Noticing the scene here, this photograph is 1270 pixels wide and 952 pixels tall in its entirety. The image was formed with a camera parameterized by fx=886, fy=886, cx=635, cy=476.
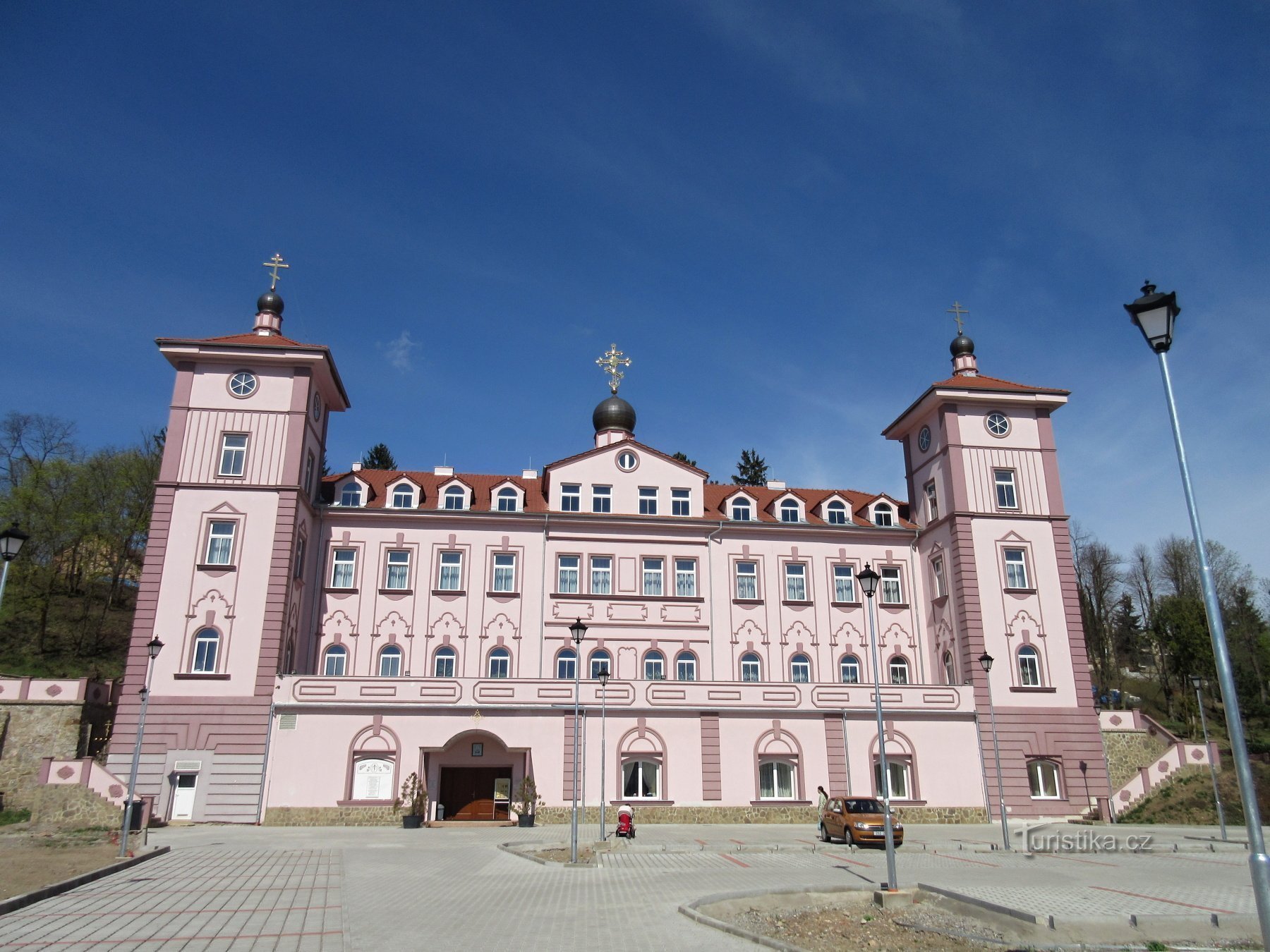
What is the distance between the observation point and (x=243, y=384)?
35219mm

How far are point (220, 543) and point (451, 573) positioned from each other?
899cm

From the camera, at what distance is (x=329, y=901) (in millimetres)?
14773

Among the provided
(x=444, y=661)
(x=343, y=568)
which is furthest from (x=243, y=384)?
(x=444, y=661)

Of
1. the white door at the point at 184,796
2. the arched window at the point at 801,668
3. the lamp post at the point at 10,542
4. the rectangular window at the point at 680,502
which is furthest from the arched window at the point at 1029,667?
the lamp post at the point at 10,542

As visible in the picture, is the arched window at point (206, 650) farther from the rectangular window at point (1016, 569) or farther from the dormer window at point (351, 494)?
the rectangular window at point (1016, 569)

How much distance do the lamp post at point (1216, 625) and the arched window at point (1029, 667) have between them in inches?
1047

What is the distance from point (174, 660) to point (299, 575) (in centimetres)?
545

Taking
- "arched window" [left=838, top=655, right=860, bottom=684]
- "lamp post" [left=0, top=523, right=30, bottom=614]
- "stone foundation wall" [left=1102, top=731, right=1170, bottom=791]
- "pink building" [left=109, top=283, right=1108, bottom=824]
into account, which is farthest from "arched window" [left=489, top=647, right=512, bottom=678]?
"stone foundation wall" [left=1102, top=731, right=1170, bottom=791]

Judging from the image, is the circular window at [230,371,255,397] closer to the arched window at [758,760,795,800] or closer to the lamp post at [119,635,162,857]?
the lamp post at [119,635,162,857]

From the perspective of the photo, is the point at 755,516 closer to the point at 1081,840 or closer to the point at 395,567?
the point at 395,567

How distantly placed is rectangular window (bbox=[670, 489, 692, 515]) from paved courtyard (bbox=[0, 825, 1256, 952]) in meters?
15.9

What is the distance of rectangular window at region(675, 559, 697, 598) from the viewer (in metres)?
38.4

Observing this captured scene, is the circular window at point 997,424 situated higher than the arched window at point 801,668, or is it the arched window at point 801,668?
the circular window at point 997,424

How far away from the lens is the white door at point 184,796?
29.8 m
